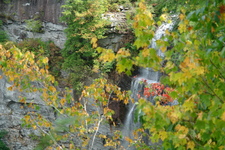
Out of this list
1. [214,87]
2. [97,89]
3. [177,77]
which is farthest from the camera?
[97,89]

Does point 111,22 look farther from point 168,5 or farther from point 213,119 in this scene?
point 213,119

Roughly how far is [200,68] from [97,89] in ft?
9.25

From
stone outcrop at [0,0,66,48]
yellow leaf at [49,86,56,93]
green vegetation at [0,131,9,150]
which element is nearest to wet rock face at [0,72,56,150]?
green vegetation at [0,131,9,150]

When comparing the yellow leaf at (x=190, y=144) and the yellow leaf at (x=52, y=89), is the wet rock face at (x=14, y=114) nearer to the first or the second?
the yellow leaf at (x=52, y=89)

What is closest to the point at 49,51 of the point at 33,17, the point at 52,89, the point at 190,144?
the point at 33,17

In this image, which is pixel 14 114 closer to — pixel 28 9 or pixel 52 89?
pixel 52 89

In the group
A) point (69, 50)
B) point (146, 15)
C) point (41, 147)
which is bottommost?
point (69, 50)

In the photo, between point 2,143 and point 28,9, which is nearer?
point 2,143

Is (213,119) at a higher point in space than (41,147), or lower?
lower

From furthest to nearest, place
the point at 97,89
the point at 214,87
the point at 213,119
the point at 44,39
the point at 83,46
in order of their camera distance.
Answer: the point at 44,39 → the point at 83,46 → the point at 97,89 → the point at 214,87 → the point at 213,119

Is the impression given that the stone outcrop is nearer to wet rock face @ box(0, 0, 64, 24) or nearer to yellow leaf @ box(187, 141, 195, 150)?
wet rock face @ box(0, 0, 64, 24)

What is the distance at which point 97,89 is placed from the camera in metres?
4.55

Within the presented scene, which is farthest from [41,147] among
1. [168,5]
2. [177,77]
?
[168,5]

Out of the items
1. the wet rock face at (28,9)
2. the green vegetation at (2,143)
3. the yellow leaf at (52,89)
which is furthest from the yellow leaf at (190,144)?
the wet rock face at (28,9)
